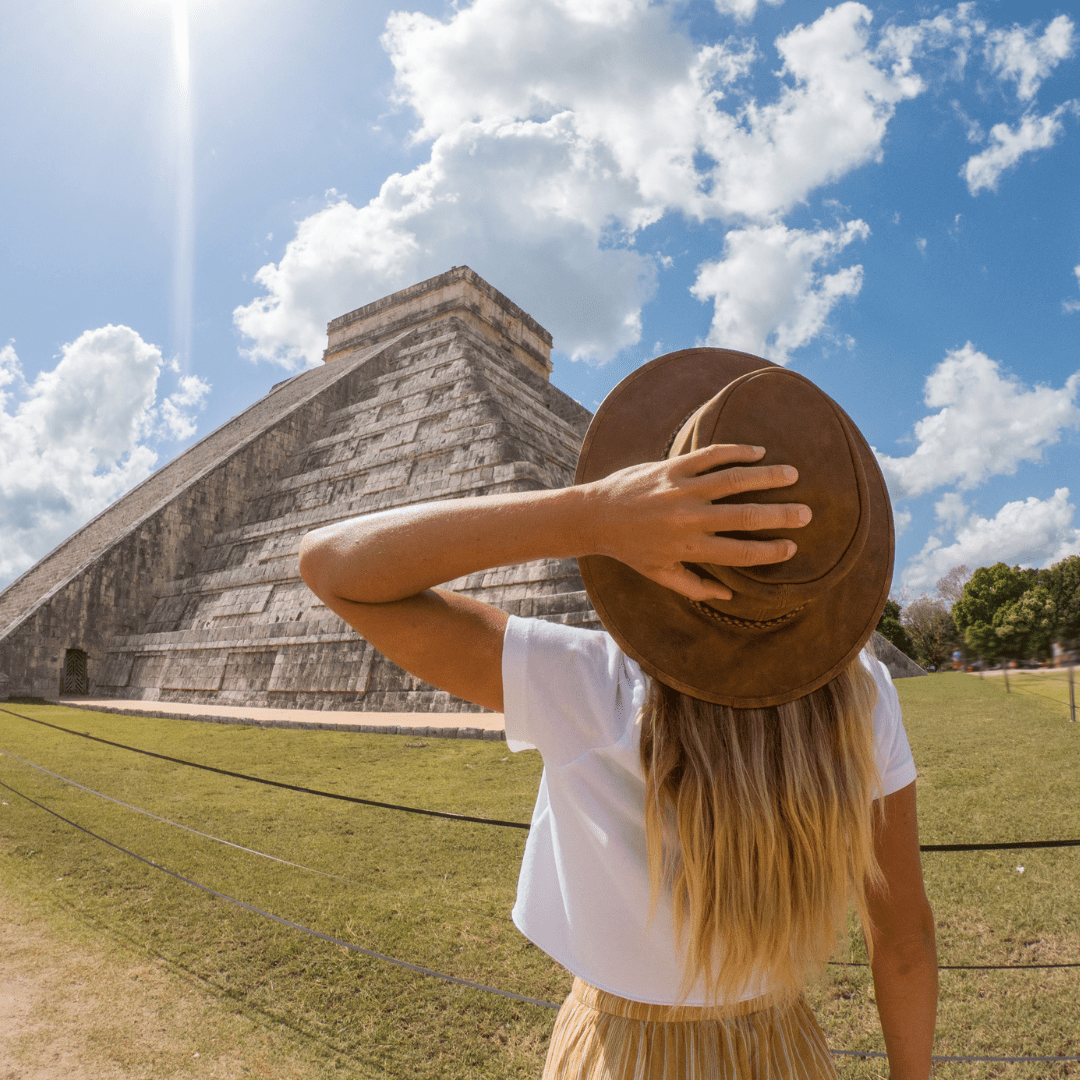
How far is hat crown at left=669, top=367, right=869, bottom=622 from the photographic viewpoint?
82cm

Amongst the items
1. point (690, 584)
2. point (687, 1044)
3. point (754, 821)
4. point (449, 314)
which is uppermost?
point (449, 314)

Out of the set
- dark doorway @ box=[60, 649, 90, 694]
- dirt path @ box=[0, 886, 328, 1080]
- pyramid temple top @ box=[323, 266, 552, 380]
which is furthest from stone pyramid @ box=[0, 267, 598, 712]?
dirt path @ box=[0, 886, 328, 1080]

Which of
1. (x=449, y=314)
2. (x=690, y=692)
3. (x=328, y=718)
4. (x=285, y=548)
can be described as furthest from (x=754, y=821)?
(x=449, y=314)

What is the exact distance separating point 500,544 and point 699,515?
0.29 metres

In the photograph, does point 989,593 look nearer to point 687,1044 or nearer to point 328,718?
point 687,1044

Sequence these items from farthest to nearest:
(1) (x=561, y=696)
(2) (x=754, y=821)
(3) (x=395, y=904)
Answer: (3) (x=395, y=904) → (1) (x=561, y=696) → (2) (x=754, y=821)

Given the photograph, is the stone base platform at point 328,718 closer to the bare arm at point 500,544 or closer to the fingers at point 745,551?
the bare arm at point 500,544

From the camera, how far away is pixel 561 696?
0.95 meters

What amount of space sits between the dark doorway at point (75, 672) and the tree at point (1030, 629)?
622 inches

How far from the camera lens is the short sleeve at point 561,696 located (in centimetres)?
94

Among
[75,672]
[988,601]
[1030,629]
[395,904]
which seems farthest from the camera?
[75,672]

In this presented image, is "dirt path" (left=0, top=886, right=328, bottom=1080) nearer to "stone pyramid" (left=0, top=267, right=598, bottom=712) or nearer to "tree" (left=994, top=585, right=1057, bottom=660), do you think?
"tree" (left=994, top=585, right=1057, bottom=660)

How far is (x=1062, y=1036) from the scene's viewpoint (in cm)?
238

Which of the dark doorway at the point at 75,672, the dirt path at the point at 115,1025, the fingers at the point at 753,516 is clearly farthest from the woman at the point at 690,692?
the dark doorway at the point at 75,672
